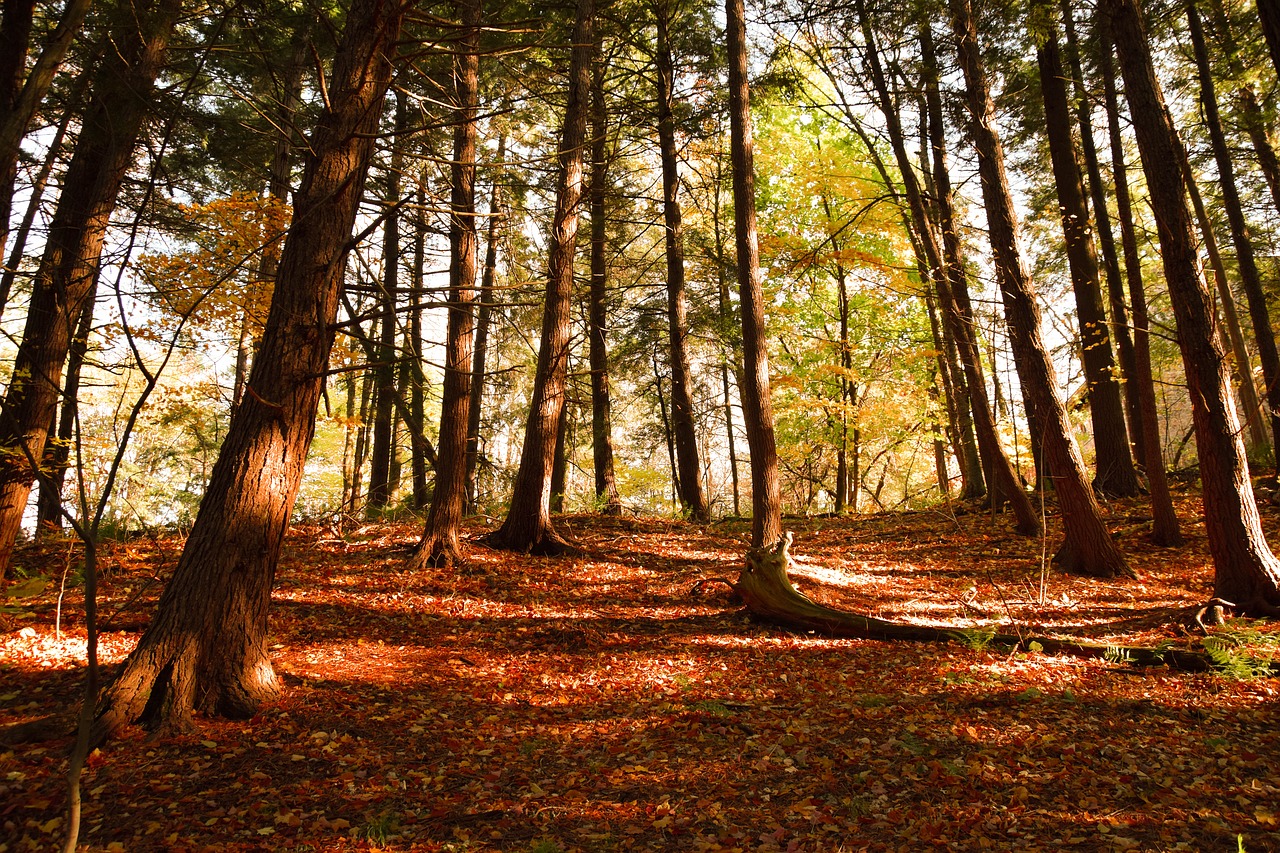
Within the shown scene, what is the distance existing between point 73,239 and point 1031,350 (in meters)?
11.1

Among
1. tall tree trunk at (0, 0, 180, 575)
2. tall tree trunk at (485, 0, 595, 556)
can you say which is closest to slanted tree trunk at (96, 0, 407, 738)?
tall tree trunk at (0, 0, 180, 575)

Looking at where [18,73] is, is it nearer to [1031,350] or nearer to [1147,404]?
[1031,350]

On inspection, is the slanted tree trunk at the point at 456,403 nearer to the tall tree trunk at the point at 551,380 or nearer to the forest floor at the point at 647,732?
the forest floor at the point at 647,732

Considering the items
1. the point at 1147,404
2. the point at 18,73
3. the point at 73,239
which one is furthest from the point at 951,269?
the point at 73,239

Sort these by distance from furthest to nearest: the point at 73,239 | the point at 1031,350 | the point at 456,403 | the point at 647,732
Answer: the point at 456,403 → the point at 1031,350 → the point at 73,239 → the point at 647,732

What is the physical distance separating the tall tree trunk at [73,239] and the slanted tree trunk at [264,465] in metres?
3.06

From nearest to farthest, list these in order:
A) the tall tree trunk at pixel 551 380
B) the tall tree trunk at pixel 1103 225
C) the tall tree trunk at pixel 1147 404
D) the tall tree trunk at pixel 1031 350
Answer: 1. the tall tree trunk at pixel 1031 350
2. the tall tree trunk at pixel 1147 404
3. the tall tree trunk at pixel 551 380
4. the tall tree trunk at pixel 1103 225

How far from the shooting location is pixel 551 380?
9.40 metres

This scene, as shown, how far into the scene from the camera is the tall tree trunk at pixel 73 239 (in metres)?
6.51

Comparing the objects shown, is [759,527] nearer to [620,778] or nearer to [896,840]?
[620,778]

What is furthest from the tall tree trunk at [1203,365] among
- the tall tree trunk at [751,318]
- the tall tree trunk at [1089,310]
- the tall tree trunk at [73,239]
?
the tall tree trunk at [73,239]

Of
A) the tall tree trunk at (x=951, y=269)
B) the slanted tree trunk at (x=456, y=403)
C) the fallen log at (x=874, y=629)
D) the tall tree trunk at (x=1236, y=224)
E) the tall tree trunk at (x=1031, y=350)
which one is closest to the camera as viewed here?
the fallen log at (x=874, y=629)

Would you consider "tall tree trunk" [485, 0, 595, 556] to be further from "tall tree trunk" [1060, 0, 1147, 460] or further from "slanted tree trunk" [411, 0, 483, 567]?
"tall tree trunk" [1060, 0, 1147, 460]

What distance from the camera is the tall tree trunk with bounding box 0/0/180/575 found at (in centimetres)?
651
